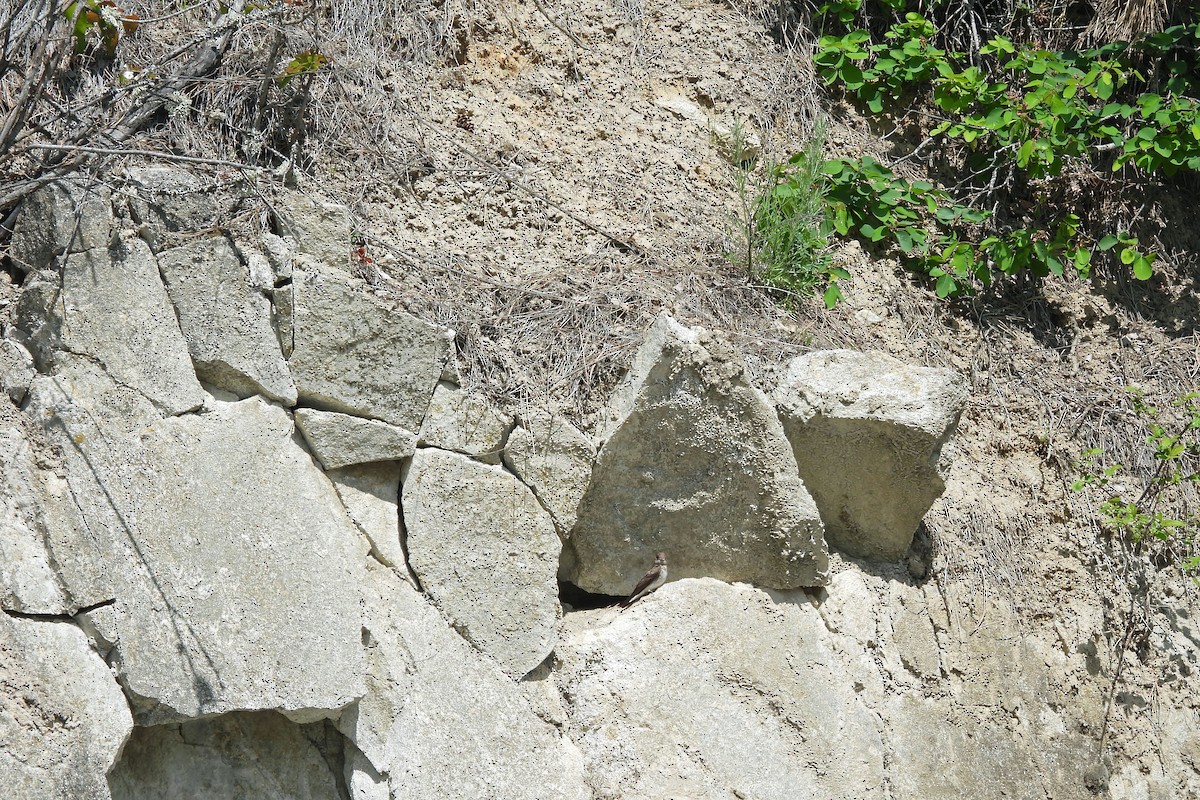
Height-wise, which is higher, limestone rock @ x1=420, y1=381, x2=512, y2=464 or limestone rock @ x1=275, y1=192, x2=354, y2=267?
limestone rock @ x1=275, y1=192, x2=354, y2=267

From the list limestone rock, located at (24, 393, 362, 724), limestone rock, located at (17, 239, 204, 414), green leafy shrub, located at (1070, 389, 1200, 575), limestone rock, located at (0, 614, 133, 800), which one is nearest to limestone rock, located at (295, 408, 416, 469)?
limestone rock, located at (24, 393, 362, 724)

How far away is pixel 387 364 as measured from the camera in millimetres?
3551

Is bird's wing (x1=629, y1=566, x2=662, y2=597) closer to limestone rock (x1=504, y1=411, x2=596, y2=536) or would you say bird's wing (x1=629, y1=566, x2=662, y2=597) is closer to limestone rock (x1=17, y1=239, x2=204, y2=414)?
limestone rock (x1=504, y1=411, x2=596, y2=536)

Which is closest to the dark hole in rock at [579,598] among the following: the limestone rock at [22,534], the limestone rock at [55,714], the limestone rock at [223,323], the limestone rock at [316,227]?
the limestone rock at [223,323]

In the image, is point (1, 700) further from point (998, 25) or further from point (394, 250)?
point (998, 25)

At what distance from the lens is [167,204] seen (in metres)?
3.51

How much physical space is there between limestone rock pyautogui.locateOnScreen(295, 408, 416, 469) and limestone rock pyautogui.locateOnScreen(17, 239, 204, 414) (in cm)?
33

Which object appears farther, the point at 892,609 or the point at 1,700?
the point at 892,609

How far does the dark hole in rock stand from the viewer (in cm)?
397

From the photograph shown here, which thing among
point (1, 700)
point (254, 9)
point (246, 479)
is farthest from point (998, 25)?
point (1, 700)

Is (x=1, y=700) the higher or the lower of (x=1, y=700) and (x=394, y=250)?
the lower

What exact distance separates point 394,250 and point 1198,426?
10.3 ft

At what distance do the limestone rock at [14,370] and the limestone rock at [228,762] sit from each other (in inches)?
38.7

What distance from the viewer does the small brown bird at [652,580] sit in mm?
3801
